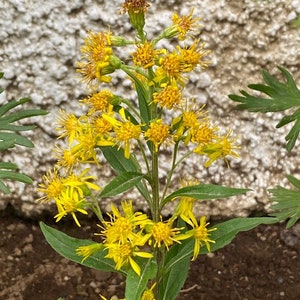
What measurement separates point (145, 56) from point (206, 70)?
109cm

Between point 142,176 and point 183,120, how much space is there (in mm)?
155

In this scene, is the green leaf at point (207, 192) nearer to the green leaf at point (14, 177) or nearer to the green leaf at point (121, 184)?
the green leaf at point (121, 184)

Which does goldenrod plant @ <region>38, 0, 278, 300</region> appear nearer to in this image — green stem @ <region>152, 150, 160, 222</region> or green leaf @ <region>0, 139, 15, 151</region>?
green stem @ <region>152, 150, 160, 222</region>

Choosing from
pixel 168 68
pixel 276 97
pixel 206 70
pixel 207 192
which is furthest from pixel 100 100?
pixel 206 70

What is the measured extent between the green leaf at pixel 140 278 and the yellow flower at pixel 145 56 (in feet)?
1.44

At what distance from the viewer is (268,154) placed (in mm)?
2576

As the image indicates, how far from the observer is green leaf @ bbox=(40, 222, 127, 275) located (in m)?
1.70

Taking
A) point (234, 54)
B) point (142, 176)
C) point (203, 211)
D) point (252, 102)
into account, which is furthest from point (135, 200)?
point (142, 176)

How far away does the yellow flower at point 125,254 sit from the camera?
150 cm

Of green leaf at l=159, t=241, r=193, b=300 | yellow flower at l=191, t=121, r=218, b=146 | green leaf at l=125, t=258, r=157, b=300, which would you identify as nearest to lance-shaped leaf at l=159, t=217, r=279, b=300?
green leaf at l=159, t=241, r=193, b=300

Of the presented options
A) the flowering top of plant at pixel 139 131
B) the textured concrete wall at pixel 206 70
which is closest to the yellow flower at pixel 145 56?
the flowering top of plant at pixel 139 131

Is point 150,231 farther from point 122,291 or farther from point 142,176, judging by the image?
point 122,291

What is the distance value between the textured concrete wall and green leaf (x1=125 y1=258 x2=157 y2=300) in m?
0.95

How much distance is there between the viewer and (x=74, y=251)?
1709 mm
